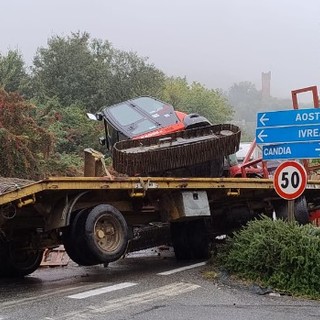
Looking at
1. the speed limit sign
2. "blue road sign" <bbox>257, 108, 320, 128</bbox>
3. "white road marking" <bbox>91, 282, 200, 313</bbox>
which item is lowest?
"white road marking" <bbox>91, 282, 200, 313</bbox>

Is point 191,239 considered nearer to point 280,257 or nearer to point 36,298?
point 280,257

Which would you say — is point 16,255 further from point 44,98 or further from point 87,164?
point 44,98

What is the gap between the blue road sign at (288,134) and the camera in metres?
9.48

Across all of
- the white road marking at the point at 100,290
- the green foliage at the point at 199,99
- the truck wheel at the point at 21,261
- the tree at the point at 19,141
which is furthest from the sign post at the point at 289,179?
the green foliage at the point at 199,99

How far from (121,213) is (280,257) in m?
2.36

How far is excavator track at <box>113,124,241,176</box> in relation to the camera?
9.57 m

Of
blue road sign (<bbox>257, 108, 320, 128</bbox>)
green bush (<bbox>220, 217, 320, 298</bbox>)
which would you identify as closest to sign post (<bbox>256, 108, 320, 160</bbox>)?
blue road sign (<bbox>257, 108, 320, 128</bbox>)

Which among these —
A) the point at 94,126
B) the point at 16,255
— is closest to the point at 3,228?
the point at 16,255

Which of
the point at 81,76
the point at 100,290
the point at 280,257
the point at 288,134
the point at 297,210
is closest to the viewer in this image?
the point at 100,290

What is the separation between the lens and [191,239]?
10805 millimetres

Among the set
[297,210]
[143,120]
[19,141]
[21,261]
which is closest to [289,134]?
[297,210]

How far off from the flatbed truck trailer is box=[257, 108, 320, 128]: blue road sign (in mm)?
963

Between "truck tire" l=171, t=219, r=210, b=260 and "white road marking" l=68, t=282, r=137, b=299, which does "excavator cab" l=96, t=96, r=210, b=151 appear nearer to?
"truck tire" l=171, t=219, r=210, b=260

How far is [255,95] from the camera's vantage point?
186 meters
